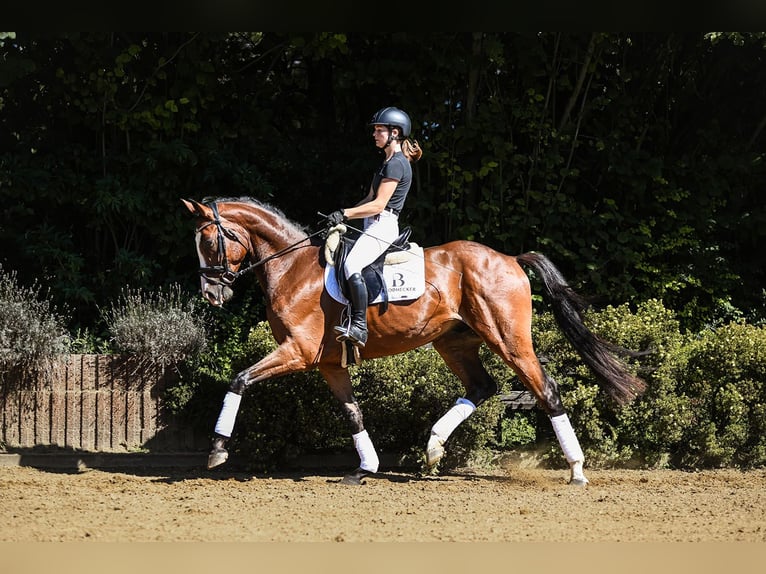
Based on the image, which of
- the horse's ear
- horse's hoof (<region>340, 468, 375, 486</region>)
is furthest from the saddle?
horse's hoof (<region>340, 468, 375, 486</region>)

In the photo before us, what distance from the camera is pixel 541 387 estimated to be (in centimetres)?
762

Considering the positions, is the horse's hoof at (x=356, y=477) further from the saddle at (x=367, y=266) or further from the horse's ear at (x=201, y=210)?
the horse's ear at (x=201, y=210)

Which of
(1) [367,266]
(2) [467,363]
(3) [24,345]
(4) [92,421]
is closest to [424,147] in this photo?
(2) [467,363]

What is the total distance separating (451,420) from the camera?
7.76 m

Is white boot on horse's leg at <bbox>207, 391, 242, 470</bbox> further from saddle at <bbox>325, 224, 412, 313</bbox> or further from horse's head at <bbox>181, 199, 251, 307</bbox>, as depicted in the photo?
saddle at <bbox>325, 224, 412, 313</bbox>

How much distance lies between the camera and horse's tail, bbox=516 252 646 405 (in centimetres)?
782

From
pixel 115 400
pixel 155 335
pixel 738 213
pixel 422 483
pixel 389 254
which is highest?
pixel 738 213

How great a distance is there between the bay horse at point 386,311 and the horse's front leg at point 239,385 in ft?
0.06

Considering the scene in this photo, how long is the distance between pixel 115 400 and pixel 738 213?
793 cm

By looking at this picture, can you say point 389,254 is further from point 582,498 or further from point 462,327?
point 582,498

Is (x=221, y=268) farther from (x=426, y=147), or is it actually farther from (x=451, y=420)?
(x=426, y=147)

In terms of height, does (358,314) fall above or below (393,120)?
below

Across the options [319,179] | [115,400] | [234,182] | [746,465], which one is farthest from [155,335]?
[746,465]

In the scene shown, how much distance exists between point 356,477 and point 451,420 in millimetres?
922
